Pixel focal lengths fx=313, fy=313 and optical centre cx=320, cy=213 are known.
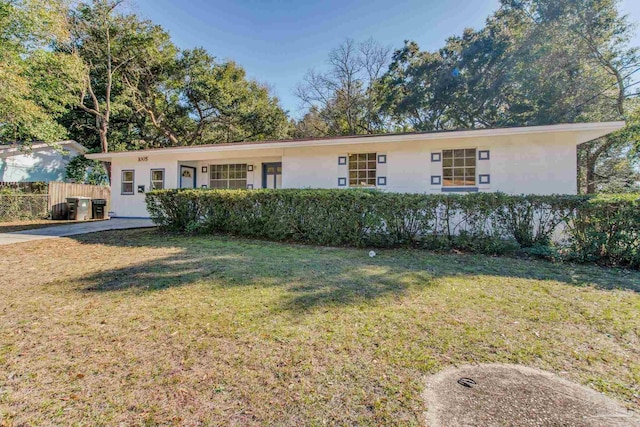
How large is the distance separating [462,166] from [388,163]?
2.27 meters

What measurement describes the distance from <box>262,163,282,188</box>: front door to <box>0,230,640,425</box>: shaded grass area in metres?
8.07

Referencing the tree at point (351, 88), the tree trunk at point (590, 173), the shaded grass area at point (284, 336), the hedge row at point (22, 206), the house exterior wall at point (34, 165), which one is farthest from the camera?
the tree at point (351, 88)

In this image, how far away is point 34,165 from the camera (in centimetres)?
1773

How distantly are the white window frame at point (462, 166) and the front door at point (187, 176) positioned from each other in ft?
33.4

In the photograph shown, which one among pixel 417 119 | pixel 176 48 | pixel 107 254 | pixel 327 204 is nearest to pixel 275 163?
pixel 327 204

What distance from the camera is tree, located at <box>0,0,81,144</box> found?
10164mm

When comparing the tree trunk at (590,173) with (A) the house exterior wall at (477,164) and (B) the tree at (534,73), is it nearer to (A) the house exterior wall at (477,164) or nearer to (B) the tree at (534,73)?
(B) the tree at (534,73)

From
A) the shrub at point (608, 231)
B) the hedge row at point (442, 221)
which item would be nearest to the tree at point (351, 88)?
the hedge row at point (442, 221)

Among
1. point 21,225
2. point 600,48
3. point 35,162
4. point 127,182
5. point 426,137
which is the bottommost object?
point 21,225

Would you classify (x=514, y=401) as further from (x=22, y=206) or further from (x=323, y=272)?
(x=22, y=206)

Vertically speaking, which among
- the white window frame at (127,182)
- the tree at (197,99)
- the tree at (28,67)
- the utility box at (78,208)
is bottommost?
the utility box at (78,208)

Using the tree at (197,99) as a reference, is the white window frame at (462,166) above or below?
below

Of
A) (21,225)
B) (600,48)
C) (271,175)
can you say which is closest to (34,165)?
(21,225)

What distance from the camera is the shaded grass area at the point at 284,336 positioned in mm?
1938
